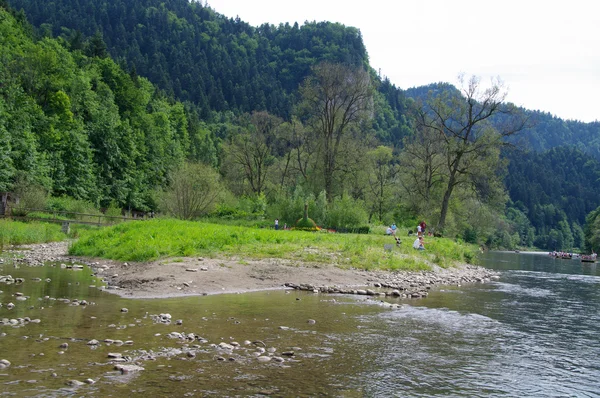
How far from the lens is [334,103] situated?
60.5 metres

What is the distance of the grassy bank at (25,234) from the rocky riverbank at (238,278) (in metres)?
9.97

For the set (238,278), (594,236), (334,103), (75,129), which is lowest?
(238,278)

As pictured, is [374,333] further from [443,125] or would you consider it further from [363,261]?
[443,125]

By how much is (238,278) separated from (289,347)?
33.4 feet

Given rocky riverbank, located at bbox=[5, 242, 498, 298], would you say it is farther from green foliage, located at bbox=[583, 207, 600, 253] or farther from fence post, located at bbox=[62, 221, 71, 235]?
green foliage, located at bbox=[583, 207, 600, 253]

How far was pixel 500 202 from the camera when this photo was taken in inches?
2114

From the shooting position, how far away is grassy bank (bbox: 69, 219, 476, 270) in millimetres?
24922

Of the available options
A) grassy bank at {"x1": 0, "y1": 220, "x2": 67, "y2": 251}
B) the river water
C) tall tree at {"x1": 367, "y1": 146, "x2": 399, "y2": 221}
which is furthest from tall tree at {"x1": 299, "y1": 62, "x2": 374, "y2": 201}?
the river water

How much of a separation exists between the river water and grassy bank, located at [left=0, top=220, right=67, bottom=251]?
68.2 feet

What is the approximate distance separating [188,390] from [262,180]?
235 ft

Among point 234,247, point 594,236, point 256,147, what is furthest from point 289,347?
point 594,236

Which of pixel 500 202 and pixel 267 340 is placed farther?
pixel 500 202

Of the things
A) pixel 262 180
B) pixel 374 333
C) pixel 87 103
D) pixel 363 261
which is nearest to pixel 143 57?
pixel 87 103

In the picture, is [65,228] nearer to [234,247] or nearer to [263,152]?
[234,247]
